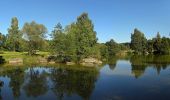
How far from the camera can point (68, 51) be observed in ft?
291

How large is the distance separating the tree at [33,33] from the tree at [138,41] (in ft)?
321

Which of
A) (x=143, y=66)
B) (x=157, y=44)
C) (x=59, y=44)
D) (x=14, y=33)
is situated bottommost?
(x=143, y=66)

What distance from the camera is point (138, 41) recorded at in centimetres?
18112

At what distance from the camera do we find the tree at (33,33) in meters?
101

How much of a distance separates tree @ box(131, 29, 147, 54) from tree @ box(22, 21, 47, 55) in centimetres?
9772

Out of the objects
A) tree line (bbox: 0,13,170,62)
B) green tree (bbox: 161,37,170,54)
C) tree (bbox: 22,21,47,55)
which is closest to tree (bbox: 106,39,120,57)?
Result: green tree (bbox: 161,37,170,54)

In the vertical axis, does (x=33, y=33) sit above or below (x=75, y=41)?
above

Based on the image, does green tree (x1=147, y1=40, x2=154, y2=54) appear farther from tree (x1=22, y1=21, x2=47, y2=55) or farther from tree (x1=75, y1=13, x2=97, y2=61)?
tree (x1=22, y1=21, x2=47, y2=55)

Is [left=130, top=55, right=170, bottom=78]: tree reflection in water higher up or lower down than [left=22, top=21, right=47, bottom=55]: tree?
lower down

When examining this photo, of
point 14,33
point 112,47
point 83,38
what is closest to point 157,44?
point 112,47

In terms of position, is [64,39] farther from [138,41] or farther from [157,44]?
[157,44]

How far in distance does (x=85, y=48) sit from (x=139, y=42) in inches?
3866

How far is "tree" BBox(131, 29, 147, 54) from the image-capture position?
182125 mm

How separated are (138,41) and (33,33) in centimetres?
10333
